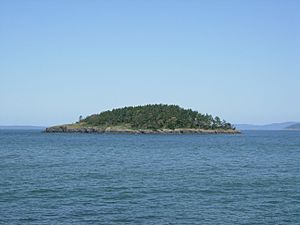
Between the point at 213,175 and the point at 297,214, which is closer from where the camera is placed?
the point at 297,214

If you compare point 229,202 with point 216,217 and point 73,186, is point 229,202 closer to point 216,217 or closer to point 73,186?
point 216,217

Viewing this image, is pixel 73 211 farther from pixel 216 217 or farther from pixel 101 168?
pixel 101 168

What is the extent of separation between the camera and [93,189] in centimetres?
4691

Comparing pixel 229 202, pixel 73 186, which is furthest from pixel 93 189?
pixel 229 202

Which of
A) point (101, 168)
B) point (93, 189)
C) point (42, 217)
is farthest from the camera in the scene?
point (101, 168)

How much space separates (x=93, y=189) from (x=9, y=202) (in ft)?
31.5

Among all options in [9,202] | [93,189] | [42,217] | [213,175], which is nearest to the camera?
[42,217]

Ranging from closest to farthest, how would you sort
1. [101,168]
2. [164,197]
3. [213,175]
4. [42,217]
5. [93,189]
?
[42,217] < [164,197] < [93,189] < [213,175] < [101,168]

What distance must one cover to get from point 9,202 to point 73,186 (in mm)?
10038

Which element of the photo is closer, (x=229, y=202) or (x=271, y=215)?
(x=271, y=215)

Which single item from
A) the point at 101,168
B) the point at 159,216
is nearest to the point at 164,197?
the point at 159,216

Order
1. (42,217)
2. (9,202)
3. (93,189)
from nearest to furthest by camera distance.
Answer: (42,217) < (9,202) < (93,189)

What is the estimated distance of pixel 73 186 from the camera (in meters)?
48.8

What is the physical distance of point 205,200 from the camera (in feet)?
135
